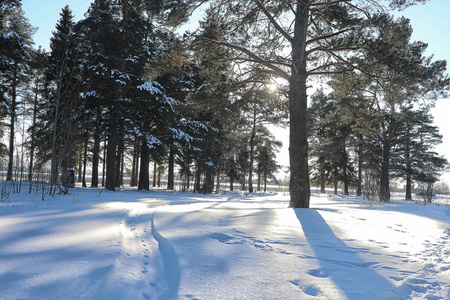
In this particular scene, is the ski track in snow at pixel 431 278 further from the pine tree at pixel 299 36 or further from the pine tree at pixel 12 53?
the pine tree at pixel 12 53

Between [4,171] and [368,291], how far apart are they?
8.36 meters

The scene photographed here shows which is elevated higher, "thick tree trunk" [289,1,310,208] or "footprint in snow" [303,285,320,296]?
"thick tree trunk" [289,1,310,208]

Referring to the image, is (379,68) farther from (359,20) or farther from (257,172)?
(257,172)

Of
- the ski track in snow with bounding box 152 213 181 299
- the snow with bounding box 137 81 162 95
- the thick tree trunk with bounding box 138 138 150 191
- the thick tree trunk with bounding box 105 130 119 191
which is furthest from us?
the thick tree trunk with bounding box 138 138 150 191

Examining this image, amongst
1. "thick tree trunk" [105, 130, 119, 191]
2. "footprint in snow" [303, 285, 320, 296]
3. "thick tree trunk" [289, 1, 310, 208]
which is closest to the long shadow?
"footprint in snow" [303, 285, 320, 296]

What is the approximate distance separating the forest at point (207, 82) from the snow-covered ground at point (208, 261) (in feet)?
12.3

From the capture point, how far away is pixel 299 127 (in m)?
6.66

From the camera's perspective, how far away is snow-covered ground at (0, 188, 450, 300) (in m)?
1.62

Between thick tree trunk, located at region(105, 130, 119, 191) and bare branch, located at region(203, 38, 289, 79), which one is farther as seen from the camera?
thick tree trunk, located at region(105, 130, 119, 191)

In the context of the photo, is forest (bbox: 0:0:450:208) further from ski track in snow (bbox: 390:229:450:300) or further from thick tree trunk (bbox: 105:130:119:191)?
ski track in snow (bbox: 390:229:450:300)

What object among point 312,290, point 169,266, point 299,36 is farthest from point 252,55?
point 312,290

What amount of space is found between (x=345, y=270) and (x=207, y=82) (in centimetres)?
732

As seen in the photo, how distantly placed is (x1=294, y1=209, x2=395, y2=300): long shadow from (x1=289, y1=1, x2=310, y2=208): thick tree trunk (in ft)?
10.4

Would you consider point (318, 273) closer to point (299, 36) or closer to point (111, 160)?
point (299, 36)
